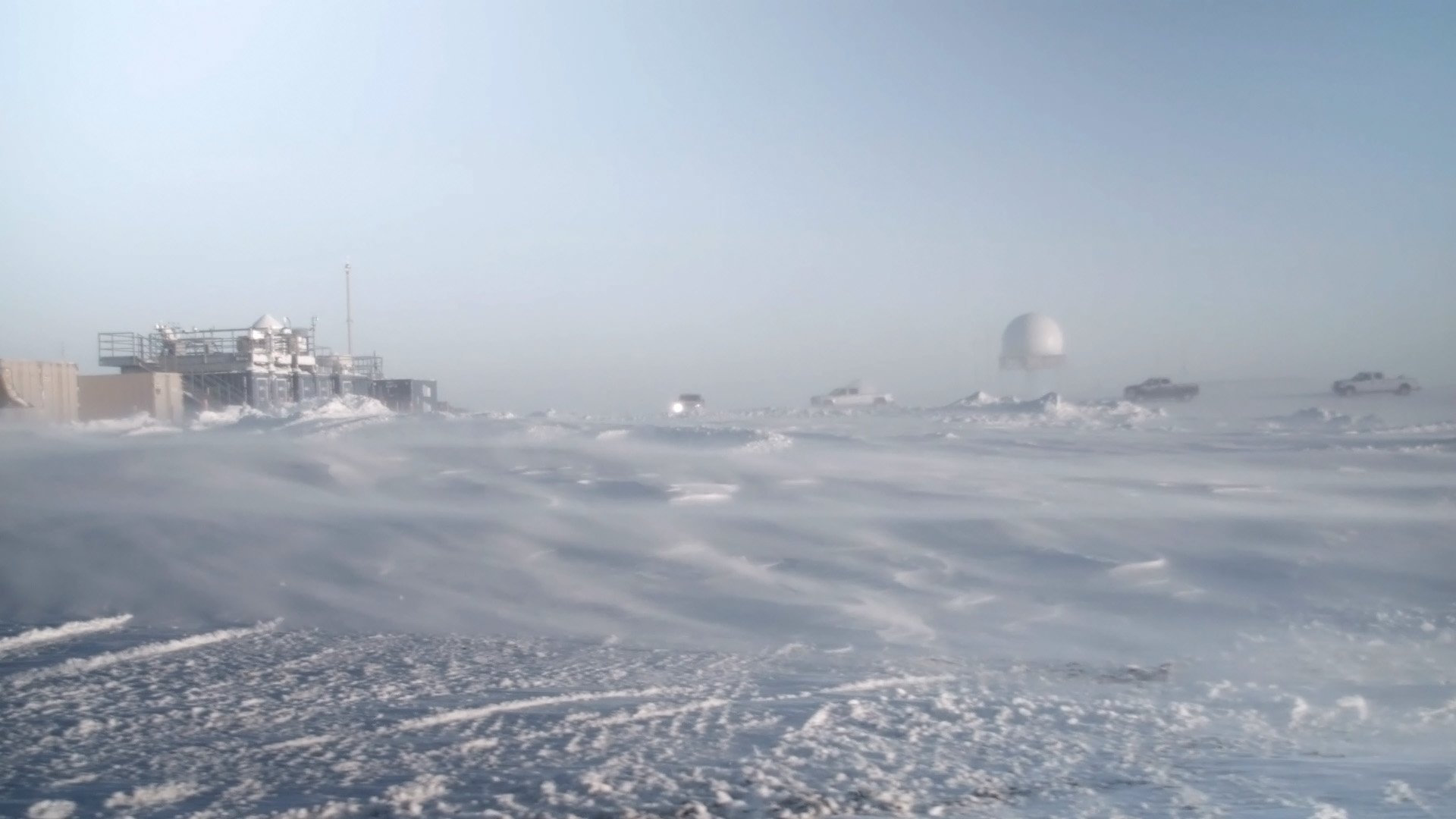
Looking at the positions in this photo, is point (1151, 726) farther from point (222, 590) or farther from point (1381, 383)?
point (1381, 383)

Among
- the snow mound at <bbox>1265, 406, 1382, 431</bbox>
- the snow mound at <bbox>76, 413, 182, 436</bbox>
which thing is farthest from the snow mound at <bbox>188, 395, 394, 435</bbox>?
the snow mound at <bbox>1265, 406, 1382, 431</bbox>

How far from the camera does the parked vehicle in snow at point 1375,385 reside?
29203 millimetres

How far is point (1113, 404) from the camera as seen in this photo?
29.9 meters

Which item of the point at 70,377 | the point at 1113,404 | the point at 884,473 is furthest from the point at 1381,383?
the point at 70,377

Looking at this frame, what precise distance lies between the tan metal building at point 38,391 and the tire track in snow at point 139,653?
20.4m

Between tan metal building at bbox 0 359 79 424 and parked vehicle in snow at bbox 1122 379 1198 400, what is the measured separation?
28738 millimetres

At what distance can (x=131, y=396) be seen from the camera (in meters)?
28.8

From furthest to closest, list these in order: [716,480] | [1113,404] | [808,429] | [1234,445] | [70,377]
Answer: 1. [1113,404]
2. [70,377]
3. [808,429]
4. [1234,445]
5. [716,480]

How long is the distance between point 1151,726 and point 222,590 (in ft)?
22.5

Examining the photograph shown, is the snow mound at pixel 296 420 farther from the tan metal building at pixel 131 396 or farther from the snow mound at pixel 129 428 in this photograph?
the tan metal building at pixel 131 396

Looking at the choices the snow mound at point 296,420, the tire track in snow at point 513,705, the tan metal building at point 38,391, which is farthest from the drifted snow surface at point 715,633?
the tan metal building at point 38,391

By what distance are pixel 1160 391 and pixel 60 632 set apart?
31173 mm

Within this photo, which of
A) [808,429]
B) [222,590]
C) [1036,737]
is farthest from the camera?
[808,429]

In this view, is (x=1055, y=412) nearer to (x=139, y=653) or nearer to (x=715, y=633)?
(x=715, y=633)
